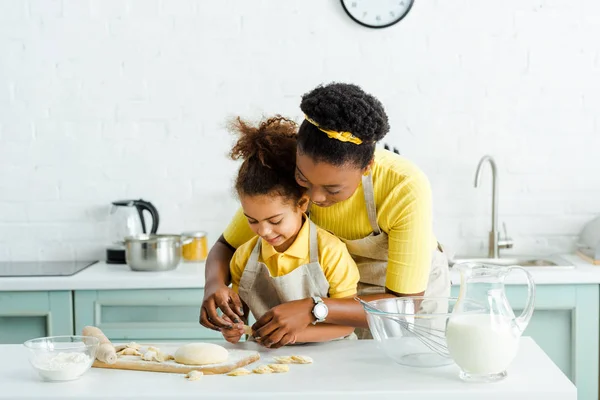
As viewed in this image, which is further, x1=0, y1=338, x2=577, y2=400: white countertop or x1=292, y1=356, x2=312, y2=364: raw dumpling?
x1=292, y1=356, x2=312, y2=364: raw dumpling

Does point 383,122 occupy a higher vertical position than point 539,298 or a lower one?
higher

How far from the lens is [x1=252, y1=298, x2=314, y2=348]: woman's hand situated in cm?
180

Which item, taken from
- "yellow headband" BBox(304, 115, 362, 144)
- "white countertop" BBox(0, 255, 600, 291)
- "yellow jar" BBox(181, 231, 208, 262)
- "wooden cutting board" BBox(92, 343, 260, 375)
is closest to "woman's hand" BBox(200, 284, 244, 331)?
"wooden cutting board" BBox(92, 343, 260, 375)

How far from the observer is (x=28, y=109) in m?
3.48

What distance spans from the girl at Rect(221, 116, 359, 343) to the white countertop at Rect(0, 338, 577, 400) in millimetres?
208

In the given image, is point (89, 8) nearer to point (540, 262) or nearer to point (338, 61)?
point (338, 61)

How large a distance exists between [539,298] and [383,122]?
4.90 ft

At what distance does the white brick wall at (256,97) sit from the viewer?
3.44m

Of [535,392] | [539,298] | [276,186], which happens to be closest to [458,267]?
[535,392]

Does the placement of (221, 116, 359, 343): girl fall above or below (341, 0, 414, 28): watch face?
below

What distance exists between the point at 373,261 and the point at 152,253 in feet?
3.89

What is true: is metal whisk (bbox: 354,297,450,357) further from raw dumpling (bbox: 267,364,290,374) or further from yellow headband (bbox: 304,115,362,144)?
yellow headband (bbox: 304,115,362,144)

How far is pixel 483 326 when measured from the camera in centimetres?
153

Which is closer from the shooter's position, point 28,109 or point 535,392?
point 535,392
